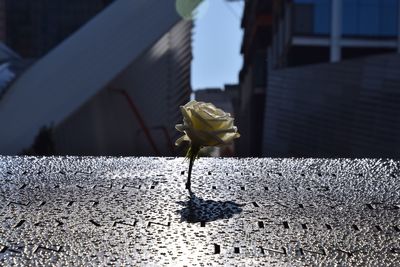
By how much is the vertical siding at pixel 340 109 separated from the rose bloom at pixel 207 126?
1117 cm

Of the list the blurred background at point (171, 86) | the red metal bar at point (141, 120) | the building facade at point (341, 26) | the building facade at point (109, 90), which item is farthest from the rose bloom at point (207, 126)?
the building facade at point (341, 26)

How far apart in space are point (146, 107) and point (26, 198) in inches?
829

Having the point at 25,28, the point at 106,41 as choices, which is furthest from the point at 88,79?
the point at 25,28

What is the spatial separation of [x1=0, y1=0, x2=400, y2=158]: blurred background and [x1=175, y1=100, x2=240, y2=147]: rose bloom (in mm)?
11160

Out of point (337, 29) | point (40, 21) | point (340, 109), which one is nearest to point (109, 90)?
point (340, 109)

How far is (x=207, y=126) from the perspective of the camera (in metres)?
2.02

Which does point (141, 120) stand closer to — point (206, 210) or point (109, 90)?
point (109, 90)

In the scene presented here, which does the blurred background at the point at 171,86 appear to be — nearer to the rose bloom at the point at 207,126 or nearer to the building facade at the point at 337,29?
the building facade at the point at 337,29

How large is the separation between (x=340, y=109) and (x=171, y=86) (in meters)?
9.87

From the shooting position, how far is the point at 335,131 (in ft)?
50.1

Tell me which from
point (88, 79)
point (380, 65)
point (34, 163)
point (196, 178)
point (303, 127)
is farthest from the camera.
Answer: point (88, 79)

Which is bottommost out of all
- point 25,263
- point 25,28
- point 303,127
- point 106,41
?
point 25,28

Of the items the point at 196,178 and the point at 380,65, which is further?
the point at 380,65

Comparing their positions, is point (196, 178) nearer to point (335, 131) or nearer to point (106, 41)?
point (335, 131)
